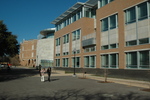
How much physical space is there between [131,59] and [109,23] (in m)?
7.99

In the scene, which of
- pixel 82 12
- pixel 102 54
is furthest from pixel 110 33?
pixel 82 12

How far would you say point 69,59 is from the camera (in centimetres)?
4253

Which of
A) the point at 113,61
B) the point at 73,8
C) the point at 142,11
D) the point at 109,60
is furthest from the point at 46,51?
the point at 142,11

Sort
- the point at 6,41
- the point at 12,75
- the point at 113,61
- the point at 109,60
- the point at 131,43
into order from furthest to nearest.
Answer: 1. the point at 6,41
2. the point at 12,75
3. the point at 109,60
4. the point at 113,61
5. the point at 131,43

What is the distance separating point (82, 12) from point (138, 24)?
708 inches

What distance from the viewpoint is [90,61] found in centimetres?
3328

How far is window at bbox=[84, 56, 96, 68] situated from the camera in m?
32.4

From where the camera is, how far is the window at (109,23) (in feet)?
88.3

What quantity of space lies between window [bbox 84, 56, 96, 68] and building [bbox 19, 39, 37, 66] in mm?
57298

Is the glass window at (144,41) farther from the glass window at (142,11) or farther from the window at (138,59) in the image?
the glass window at (142,11)

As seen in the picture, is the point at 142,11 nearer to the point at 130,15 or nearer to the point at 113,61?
the point at 130,15

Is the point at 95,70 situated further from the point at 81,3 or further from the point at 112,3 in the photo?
the point at 81,3

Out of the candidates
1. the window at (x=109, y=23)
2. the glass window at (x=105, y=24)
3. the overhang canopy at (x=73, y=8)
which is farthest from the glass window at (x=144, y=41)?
the overhang canopy at (x=73, y=8)

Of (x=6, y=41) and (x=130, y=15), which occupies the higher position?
(x=130, y=15)
